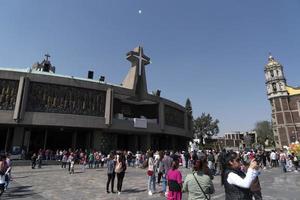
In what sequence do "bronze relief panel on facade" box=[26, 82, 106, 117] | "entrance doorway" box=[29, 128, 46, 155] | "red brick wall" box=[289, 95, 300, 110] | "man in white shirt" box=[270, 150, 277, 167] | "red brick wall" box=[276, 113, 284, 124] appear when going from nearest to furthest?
"man in white shirt" box=[270, 150, 277, 167] → "bronze relief panel on facade" box=[26, 82, 106, 117] → "entrance doorway" box=[29, 128, 46, 155] → "red brick wall" box=[289, 95, 300, 110] → "red brick wall" box=[276, 113, 284, 124]

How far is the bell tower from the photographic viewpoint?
67625 millimetres

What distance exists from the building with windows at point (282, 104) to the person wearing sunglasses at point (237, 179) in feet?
235

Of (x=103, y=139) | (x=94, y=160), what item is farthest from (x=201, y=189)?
(x=103, y=139)

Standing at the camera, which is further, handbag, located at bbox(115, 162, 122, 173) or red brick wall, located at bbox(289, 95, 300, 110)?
red brick wall, located at bbox(289, 95, 300, 110)

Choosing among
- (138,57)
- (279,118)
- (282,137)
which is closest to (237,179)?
(138,57)

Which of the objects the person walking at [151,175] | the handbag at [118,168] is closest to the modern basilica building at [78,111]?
the handbag at [118,168]

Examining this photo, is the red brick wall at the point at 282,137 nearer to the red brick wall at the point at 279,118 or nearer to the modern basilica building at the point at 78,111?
the red brick wall at the point at 279,118

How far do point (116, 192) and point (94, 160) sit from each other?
1278 centimetres

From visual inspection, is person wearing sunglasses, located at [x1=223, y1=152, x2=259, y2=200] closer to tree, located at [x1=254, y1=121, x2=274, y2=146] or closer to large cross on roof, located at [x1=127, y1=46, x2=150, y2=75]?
large cross on roof, located at [x1=127, y1=46, x2=150, y2=75]

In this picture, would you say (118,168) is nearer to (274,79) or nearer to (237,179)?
(237,179)

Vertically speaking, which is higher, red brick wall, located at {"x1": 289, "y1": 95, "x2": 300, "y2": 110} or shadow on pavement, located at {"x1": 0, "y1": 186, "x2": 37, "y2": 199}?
red brick wall, located at {"x1": 289, "y1": 95, "x2": 300, "y2": 110}

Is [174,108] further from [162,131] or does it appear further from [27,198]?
[27,198]

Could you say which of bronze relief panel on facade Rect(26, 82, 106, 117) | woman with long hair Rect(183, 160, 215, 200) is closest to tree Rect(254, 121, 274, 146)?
bronze relief panel on facade Rect(26, 82, 106, 117)

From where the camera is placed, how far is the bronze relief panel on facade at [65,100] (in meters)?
25.4
